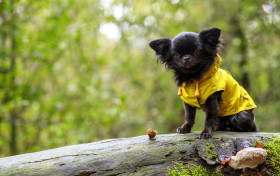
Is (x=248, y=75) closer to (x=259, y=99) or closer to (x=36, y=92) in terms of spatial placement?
(x=259, y=99)

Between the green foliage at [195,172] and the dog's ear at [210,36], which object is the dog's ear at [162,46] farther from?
the green foliage at [195,172]

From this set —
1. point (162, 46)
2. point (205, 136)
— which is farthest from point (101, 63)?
point (205, 136)

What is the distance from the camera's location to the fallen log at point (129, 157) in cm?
257

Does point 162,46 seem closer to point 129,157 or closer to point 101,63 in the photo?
point 129,157

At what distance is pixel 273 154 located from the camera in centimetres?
271

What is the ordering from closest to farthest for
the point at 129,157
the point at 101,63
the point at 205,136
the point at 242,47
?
the point at 129,157, the point at 205,136, the point at 242,47, the point at 101,63

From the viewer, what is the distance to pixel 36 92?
21.4 feet

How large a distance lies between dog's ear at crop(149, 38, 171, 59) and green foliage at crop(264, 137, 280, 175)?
5.63ft

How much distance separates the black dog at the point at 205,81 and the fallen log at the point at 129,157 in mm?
277

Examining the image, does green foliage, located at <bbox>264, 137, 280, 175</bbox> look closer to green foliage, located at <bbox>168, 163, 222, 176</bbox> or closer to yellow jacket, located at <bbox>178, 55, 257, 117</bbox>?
green foliage, located at <bbox>168, 163, 222, 176</bbox>

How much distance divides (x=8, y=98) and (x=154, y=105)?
15.1 ft

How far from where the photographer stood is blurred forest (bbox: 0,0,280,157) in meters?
6.27

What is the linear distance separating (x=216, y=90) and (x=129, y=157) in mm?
1395

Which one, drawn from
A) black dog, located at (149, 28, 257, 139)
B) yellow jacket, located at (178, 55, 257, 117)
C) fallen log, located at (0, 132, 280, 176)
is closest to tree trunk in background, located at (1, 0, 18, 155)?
fallen log, located at (0, 132, 280, 176)
